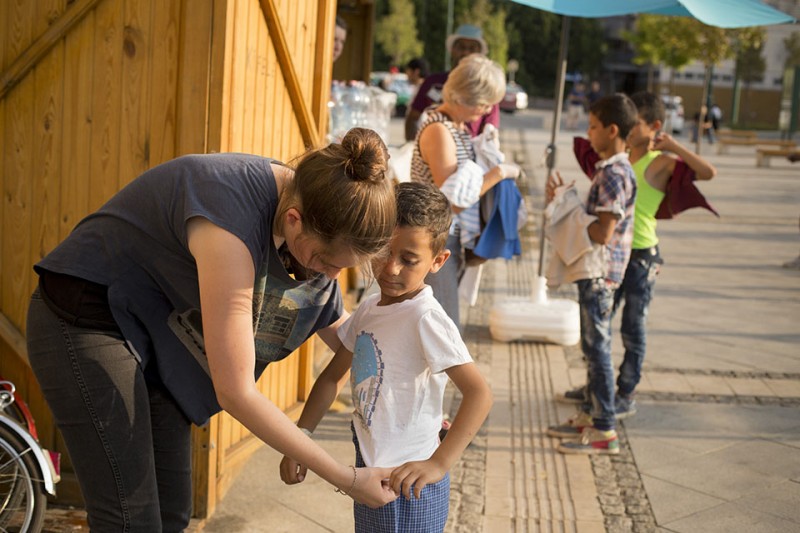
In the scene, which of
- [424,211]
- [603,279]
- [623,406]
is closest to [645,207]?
[603,279]

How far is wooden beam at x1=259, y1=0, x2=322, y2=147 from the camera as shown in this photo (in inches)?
161

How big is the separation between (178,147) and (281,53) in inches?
33.9

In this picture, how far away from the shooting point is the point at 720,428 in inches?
216

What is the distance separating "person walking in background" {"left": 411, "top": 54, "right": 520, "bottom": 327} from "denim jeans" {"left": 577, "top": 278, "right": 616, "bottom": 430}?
706 mm

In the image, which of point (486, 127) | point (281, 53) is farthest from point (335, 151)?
point (486, 127)

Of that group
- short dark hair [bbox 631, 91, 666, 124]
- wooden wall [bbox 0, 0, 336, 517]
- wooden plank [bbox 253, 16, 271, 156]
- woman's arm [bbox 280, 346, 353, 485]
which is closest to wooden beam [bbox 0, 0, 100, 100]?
wooden wall [bbox 0, 0, 336, 517]

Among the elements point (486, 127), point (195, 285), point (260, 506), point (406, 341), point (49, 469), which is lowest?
point (260, 506)

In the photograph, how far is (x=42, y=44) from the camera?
3725mm

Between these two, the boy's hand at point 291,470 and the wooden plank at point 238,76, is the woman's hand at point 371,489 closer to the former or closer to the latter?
the boy's hand at point 291,470

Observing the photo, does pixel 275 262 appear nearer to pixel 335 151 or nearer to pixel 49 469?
pixel 335 151

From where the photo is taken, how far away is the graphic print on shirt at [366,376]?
2.74 m

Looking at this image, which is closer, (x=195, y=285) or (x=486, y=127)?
(x=195, y=285)

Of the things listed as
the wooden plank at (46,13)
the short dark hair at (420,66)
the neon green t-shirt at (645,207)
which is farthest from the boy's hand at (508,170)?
the short dark hair at (420,66)

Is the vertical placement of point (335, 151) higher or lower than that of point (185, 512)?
higher
